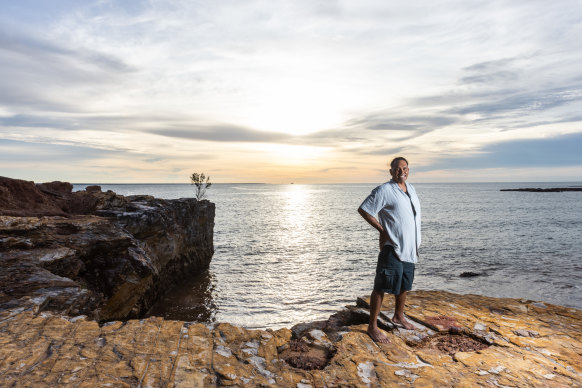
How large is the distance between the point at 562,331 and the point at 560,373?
1.70 metres

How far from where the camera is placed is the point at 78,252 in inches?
301

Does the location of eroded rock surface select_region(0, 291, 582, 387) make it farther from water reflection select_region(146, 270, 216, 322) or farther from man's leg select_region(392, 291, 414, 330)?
water reflection select_region(146, 270, 216, 322)

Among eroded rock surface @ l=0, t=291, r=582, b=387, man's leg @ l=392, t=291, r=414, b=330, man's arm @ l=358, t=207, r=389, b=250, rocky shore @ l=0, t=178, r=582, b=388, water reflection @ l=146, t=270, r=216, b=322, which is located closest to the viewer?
eroded rock surface @ l=0, t=291, r=582, b=387

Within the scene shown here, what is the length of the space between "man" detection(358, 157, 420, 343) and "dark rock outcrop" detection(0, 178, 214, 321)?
16.7 ft

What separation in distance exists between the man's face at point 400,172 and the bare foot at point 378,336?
7.51 feet

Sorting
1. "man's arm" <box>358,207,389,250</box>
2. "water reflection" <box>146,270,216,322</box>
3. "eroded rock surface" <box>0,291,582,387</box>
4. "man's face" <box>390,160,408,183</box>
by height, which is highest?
"man's face" <box>390,160,408,183</box>

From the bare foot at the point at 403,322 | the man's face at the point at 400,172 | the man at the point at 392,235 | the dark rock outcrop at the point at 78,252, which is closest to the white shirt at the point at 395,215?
the man at the point at 392,235

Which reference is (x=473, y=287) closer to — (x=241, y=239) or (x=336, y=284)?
(x=336, y=284)

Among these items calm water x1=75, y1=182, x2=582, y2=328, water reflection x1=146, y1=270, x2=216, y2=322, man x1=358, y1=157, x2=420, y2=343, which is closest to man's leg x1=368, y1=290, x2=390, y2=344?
man x1=358, y1=157, x2=420, y2=343

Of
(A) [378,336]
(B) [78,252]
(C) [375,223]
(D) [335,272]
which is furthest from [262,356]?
(D) [335,272]

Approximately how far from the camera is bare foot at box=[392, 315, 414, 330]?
5.34m

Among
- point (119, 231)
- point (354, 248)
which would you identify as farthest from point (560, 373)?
point (354, 248)

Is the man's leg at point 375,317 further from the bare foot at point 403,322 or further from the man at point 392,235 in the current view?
the bare foot at point 403,322

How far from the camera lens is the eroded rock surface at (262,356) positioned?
369 cm
